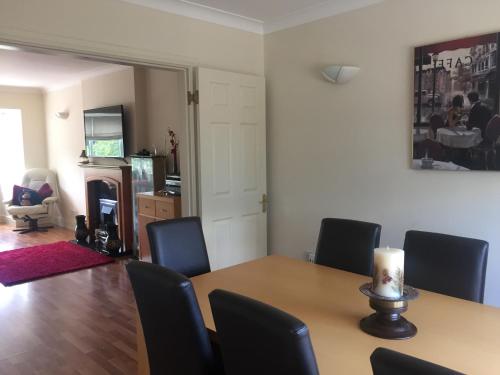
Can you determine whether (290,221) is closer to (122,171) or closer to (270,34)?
(270,34)

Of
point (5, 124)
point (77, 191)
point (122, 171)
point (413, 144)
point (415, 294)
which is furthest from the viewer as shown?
point (5, 124)

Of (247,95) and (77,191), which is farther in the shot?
(77,191)

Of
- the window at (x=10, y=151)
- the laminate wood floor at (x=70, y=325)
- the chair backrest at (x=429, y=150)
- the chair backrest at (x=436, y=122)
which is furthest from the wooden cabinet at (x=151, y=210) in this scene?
the window at (x=10, y=151)

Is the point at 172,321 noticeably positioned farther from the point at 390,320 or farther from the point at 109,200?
the point at 109,200

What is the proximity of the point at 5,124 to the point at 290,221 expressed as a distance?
6659 millimetres

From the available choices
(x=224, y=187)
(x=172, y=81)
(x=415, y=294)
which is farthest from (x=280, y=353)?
(x=172, y=81)

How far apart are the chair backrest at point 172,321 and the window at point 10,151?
7.46 metres

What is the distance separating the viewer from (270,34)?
3924mm

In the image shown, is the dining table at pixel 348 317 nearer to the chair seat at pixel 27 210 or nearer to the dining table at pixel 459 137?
the dining table at pixel 459 137

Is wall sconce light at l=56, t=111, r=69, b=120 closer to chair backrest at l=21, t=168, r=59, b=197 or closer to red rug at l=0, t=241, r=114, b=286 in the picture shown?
chair backrest at l=21, t=168, r=59, b=197

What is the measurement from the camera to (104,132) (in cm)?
611

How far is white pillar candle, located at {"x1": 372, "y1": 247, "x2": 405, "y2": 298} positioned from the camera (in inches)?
59.4

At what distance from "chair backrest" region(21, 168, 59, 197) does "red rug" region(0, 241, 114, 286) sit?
1.87 m

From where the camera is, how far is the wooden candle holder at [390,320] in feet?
4.98
